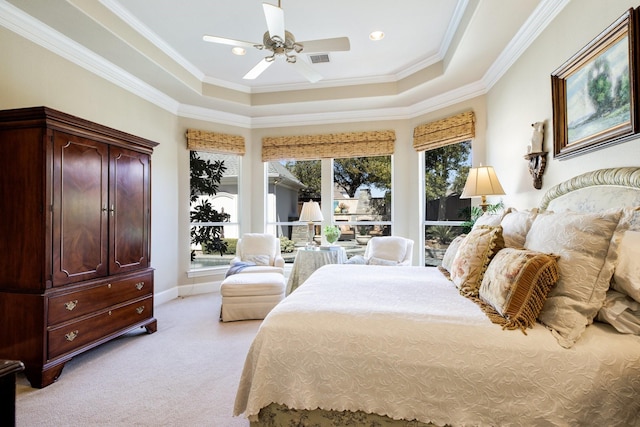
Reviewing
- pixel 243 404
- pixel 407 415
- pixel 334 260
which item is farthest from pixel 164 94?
pixel 407 415

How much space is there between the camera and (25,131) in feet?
7.46

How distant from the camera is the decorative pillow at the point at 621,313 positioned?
48.5 inches

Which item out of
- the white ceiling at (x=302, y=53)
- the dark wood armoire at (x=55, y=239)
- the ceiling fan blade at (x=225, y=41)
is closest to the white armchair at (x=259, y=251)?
the dark wood armoire at (x=55, y=239)

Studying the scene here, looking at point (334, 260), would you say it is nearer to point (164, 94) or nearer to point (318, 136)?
point (318, 136)

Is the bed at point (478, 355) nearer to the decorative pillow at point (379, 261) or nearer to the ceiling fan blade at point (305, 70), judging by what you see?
the ceiling fan blade at point (305, 70)

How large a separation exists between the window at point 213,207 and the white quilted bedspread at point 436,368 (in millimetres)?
3774

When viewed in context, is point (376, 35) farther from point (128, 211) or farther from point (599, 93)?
point (128, 211)

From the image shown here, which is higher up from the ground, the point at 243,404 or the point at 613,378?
the point at 613,378

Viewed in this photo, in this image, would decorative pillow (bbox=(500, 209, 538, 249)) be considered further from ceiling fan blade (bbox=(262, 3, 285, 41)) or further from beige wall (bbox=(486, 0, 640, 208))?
ceiling fan blade (bbox=(262, 3, 285, 41))

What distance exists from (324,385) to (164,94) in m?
4.31

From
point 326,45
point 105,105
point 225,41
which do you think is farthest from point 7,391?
point 105,105

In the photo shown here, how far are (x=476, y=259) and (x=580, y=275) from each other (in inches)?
23.5

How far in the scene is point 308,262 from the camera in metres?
4.03

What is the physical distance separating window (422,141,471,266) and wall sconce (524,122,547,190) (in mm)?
1437
